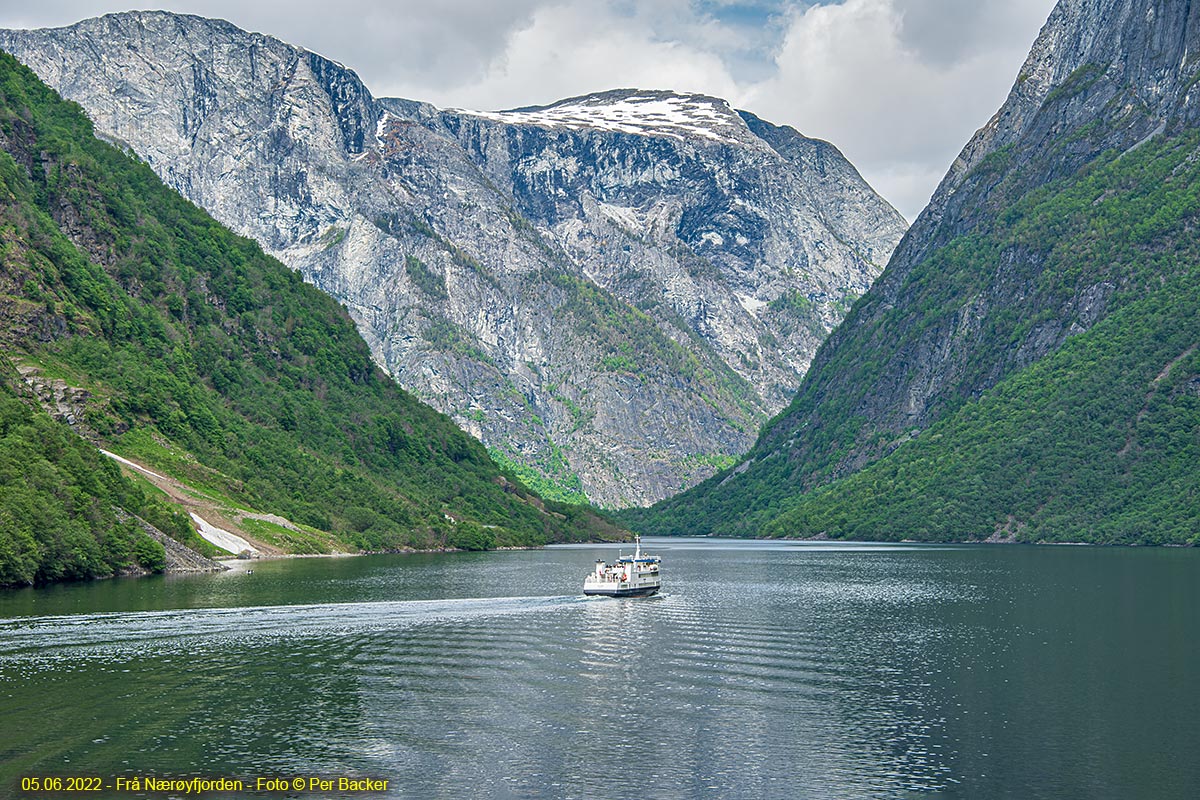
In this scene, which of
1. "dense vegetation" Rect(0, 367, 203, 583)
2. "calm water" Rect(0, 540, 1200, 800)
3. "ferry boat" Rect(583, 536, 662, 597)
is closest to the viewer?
"calm water" Rect(0, 540, 1200, 800)

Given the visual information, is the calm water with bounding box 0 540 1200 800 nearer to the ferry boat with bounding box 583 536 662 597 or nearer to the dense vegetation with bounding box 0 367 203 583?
the dense vegetation with bounding box 0 367 203 583

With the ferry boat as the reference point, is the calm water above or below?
below

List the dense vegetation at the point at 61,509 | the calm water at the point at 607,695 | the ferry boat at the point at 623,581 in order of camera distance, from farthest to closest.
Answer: the ferry boat at the point at 623,581, the dense vegetation at the point at 61,509, the calm water at the point at 607,695

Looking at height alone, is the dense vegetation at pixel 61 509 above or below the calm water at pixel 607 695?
above

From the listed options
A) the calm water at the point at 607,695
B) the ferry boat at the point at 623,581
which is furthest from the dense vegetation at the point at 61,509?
the ferry boat at the point at 623,581

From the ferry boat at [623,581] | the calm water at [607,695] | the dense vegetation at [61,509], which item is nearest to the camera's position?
the calm water at [607,695]

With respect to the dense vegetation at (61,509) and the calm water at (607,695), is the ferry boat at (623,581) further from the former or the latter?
the dense vegetation at (61,509)

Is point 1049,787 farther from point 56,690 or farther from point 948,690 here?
point 56,690

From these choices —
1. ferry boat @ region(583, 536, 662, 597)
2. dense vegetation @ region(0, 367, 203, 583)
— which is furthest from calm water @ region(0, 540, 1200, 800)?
ferry boat @ region(583, 536, 662, 597)

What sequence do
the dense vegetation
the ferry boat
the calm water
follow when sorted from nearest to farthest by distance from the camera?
the calm water < the dense vegetation < the ferry boat
